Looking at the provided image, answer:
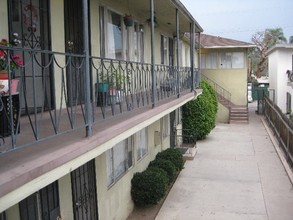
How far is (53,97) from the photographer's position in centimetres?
542

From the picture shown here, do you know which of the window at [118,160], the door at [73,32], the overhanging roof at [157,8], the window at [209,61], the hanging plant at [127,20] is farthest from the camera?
the window at [209,61]

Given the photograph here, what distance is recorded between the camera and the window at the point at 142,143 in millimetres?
11480

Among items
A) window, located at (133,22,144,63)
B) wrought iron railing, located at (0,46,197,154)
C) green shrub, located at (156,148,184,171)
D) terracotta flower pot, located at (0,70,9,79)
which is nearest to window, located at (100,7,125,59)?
wrought iron railing, located at (0,46,197,154)

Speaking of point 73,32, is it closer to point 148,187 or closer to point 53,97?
point 53,97

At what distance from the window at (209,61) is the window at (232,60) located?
0.53m

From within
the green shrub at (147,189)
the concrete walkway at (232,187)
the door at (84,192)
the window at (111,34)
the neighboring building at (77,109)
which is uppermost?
the window at (111,34)

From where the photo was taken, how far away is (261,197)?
11.1 meters

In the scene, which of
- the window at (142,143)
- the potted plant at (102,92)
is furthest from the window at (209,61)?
the potted plant at (102,92)

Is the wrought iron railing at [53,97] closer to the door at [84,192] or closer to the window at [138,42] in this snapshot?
the door at [84,192]

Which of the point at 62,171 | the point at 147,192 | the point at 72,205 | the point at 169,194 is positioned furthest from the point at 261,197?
the point at 62,171

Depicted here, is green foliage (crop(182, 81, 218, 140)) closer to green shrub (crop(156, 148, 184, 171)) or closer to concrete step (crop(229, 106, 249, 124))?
green shrub (crop(156, 148, 184, 171))

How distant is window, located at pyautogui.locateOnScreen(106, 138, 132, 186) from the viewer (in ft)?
29.3

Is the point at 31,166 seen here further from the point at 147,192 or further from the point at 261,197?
the point at 261,197

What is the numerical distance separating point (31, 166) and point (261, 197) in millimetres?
9254
